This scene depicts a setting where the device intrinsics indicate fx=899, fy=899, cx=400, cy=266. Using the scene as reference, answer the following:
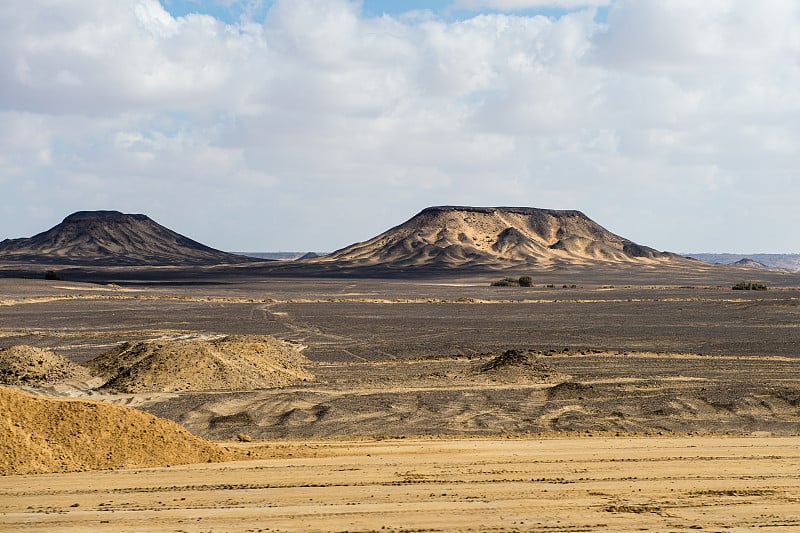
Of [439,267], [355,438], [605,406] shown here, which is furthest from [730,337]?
[439,267]

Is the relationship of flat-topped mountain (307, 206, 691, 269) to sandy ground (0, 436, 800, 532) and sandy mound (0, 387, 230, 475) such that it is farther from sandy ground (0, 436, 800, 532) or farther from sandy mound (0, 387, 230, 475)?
sandy mound (0, 387, 230, 475)

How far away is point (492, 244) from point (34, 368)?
510 feet

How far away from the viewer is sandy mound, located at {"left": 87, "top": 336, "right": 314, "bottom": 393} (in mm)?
25188

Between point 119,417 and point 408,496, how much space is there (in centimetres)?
574

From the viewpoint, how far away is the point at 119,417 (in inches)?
594

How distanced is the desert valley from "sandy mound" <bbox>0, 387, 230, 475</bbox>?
3 cm

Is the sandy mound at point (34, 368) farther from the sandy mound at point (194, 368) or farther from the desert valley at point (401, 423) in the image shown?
the sandy mound at point (194, 368)

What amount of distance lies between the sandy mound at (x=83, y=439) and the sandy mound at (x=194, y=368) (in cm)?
961

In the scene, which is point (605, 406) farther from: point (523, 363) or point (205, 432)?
point (205, 432)

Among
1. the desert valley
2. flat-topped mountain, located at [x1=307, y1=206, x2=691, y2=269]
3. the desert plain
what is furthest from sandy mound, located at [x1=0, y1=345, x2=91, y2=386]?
flat-topped mountain, located at [x1=307, y1=206, x2=691, y2=269]

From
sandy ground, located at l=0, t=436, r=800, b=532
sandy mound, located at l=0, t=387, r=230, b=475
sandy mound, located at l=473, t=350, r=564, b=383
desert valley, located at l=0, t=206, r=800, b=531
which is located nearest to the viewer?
sandy ground, located at l=0, t=436, r=800, b=532

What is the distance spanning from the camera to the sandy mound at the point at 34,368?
25172 millimetres

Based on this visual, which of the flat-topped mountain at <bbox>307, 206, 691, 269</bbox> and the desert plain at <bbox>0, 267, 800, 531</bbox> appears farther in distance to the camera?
the flat-topped mountain at <bbox>307, 206, 691, 269</bbox>

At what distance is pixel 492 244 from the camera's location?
17812cm
